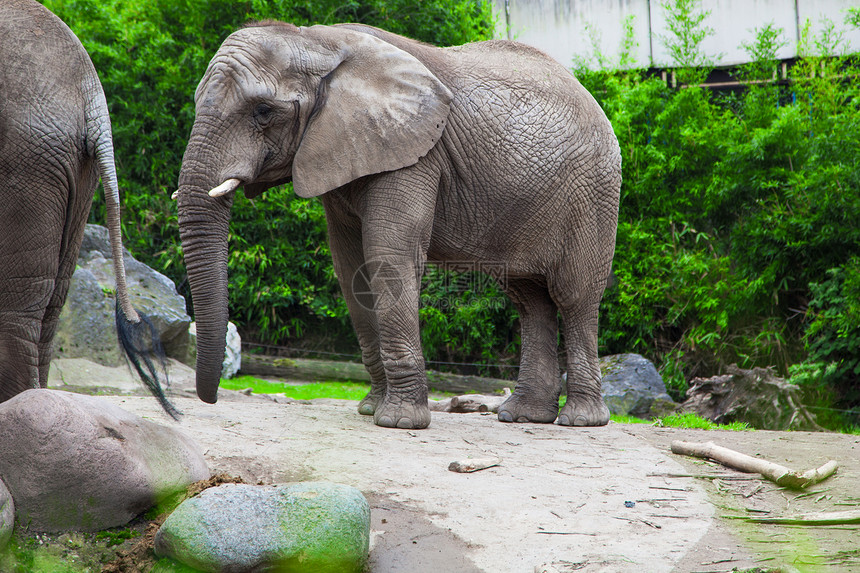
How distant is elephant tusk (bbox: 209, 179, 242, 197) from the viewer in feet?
17.5

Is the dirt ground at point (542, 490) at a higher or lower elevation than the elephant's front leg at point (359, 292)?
lower

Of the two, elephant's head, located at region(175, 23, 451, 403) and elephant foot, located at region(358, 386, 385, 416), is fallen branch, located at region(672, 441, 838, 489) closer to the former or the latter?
elephant foot, located at region(358, 386, 385, 416)

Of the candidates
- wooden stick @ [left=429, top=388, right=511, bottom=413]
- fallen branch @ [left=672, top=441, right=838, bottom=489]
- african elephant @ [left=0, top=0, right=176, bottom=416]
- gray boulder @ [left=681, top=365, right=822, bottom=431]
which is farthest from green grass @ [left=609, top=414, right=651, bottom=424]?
african elephant @ [left=0, top=0, right=176, bottom=416]

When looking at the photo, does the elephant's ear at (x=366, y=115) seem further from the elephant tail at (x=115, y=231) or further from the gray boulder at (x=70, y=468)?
the gray boulder at (x=70, y=468)

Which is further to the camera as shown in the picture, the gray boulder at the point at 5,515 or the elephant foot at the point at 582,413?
the elephant foot at the point at 582,413

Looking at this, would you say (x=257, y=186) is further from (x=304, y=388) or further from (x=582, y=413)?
(x=304, y=388)

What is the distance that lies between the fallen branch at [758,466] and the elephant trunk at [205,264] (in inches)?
118

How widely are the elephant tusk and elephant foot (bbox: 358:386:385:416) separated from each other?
1964 mm

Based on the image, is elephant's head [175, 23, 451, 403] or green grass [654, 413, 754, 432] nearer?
elephant's head [175, 23, 451, 403]

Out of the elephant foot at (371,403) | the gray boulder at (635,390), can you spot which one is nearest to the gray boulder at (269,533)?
the elephant foot at (371,403)

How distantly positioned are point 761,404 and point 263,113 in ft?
18.3

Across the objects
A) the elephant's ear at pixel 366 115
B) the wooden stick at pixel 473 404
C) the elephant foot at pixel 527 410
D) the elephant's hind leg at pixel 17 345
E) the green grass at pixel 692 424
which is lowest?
the green grass at pixel 692 424

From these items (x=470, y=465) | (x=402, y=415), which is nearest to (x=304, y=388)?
(x=402, y=415)

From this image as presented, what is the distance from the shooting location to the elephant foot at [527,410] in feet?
23.1
